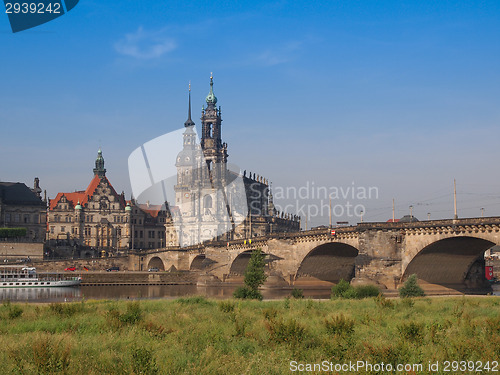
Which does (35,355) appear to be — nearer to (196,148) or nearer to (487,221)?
(487,221)

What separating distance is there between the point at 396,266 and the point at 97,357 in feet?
146

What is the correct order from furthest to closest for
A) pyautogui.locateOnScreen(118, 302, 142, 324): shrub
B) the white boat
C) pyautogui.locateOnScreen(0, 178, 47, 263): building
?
pyautogui.locateOnScreen(0, 178, 47, 263): building < the white boat < pyautogui.locateOnScreen(118, 302, 142, 324): shrub

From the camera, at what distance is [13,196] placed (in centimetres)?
14050

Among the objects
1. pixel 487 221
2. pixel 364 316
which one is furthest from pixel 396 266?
pixel 364 316

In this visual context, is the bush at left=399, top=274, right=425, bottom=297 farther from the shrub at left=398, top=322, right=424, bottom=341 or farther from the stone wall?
the stone wall

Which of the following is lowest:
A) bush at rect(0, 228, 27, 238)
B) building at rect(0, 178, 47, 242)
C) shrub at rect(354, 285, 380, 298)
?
shrub at rect(354, 285, 380, 298)

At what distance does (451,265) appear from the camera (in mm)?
59250

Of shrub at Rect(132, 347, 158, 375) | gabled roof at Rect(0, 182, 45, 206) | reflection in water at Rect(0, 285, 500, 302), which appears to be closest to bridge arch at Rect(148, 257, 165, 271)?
gabled roof at Rect(0, 182, 45, 206)

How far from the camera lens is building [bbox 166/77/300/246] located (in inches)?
5886

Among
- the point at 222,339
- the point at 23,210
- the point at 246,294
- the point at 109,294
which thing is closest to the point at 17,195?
the point at 23,210

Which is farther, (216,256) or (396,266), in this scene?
(216,256)

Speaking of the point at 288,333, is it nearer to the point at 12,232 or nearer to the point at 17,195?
the point at 12,232

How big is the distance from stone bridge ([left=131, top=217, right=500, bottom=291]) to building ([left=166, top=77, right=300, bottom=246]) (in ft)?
220

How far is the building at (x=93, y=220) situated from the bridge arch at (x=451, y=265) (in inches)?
3791
